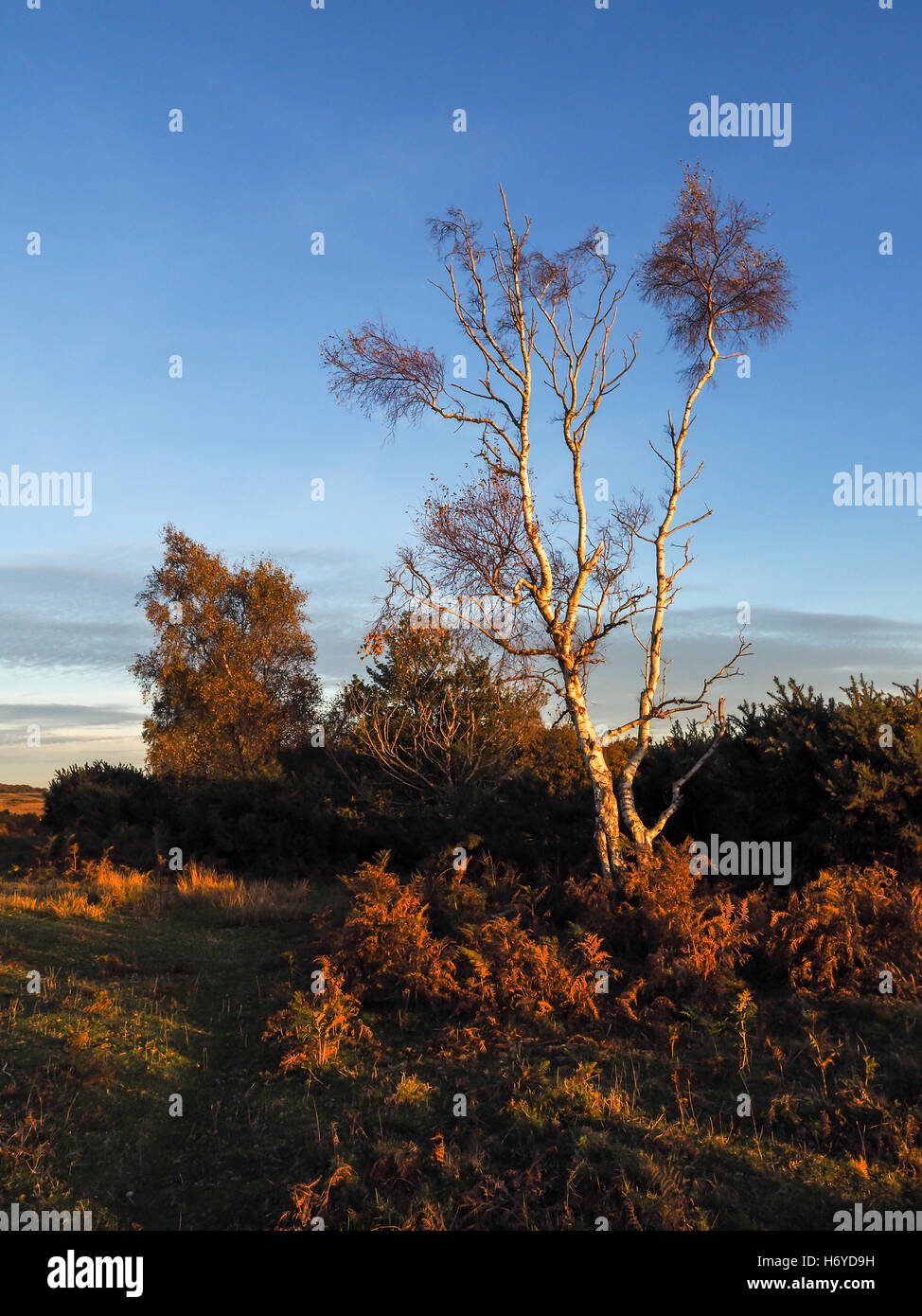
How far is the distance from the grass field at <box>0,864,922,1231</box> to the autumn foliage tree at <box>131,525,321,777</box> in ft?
71.5

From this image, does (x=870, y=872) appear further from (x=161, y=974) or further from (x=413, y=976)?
(x=161, y=974)

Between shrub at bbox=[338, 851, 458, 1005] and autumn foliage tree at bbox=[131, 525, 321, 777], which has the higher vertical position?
autumn foliage tree at bbox=[131, 525, 321, 777]

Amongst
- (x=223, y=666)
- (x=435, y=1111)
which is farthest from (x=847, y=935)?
(x=223, y=666)

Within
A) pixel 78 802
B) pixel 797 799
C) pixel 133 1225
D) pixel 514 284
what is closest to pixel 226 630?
pixel 78 802

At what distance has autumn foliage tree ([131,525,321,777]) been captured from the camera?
104 ft

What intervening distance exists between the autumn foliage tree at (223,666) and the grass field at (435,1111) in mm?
21801

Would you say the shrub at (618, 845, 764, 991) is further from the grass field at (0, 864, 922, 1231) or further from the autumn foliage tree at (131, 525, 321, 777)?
the autumn foliage tree at (131, 525, 321, 777)

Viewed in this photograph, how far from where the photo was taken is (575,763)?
58.3 ft

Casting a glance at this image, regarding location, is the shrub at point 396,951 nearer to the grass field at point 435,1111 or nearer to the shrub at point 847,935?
the grass field at point 435,1111

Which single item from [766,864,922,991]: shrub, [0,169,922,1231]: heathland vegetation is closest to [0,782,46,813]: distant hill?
[0,169,922,1231]: heathland vegetation

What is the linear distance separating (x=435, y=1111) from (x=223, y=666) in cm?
2781

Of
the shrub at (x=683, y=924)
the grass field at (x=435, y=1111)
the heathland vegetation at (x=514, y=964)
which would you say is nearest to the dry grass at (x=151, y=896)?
the heathland vegetation at (x=514, y=964)

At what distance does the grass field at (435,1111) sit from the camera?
17.5 feet
